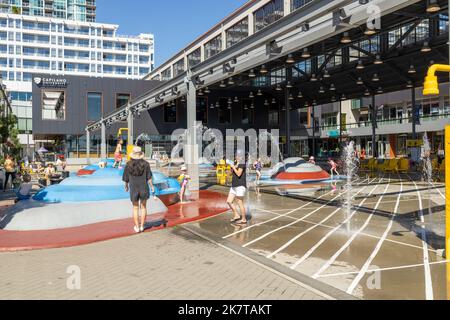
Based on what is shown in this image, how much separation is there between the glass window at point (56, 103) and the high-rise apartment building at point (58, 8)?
267 ft

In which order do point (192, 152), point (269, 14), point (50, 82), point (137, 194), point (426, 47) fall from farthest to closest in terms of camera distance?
1. point (50, 82)
2. point (269, 14)
3. point (426, 47)
4. point (192, 152)
5. point (137, 194)

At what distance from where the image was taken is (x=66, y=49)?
108 meters

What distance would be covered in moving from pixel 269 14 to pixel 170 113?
17561mm

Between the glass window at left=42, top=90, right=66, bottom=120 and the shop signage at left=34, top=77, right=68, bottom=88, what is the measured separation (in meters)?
0.66

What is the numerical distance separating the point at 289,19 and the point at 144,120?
37092mm

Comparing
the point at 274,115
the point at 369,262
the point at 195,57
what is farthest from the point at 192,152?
the point at 195,57

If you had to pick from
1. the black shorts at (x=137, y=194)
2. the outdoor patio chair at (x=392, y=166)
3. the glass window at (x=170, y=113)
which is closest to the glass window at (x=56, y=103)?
the glass window at (x=170, y=113)

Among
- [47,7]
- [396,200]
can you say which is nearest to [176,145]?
[396,200]

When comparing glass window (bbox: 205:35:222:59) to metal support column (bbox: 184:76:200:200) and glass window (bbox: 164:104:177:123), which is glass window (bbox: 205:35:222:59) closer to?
glass window (bbox: 164:104:177:123)

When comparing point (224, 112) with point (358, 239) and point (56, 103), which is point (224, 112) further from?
point (358, 239)

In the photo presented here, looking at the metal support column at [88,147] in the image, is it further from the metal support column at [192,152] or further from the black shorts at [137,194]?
the black shorts at [137,194]

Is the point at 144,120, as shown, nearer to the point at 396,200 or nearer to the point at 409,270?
the point at 396,200

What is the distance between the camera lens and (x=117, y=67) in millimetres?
116250

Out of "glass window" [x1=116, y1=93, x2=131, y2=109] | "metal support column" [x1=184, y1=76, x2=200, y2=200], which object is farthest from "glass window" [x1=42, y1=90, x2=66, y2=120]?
"metal support column" [x1=184, y1=76, x2=200, y2=200]
